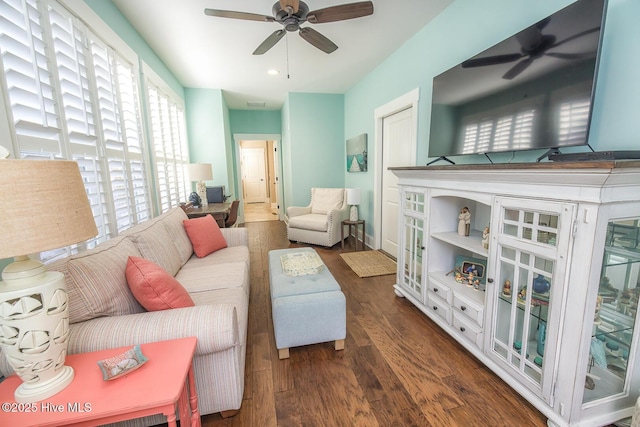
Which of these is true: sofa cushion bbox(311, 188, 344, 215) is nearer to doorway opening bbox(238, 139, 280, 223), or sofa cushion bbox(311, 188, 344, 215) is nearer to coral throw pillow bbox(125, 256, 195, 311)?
coral throw pillow bbox(125, 256, 195, 311)

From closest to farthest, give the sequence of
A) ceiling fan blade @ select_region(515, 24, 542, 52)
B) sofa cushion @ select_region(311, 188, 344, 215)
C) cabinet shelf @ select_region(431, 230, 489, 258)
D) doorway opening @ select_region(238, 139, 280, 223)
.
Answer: ceiling fan blade @ select_region(515, 24, 542, 52) → cabinet shelf @ select_region(431, 230, 489, 258) → sofa cushion @ select_region(311, 188, 344, 215) → doorway opening @ select_region(238, 139, 280, 223)

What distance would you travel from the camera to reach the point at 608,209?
1.07 m

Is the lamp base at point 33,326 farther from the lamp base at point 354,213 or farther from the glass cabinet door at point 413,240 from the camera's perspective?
the lamp base at point 354,213

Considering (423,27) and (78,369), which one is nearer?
(78,369)

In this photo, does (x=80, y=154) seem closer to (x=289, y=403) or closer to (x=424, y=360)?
(x=289, y=403)

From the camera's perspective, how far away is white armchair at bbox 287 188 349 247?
4152 mm

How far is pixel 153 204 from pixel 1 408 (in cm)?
244

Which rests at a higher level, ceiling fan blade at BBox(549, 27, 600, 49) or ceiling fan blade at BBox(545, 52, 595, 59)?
ceiling fan blade at BBox(549, 27, 600, 49)

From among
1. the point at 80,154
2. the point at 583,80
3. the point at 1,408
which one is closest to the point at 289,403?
the point at 1,408

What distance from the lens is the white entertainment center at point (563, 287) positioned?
109 centimetres

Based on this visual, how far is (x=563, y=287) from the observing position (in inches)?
46.4

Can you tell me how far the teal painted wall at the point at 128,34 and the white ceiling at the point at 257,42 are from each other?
0.06m

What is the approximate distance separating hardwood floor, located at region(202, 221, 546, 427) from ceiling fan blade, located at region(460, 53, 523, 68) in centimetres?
191

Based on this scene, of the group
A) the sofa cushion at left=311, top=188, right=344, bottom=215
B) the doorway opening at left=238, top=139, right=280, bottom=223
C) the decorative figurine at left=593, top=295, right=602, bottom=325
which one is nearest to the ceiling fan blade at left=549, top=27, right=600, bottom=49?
the decorative figurine at left=593, top=295, right=602, bottom=325
